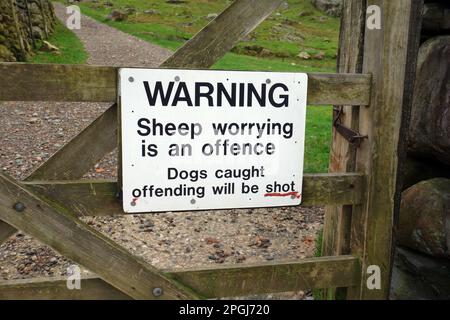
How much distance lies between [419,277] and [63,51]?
19.3 meters

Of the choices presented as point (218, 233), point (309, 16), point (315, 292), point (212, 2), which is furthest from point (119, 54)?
point (212, 2)

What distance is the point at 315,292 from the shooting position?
472 cm

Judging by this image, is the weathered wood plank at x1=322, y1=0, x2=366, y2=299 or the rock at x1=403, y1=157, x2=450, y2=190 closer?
the weathered wood plank at x1=322, y1=0, x2=366, y2=299

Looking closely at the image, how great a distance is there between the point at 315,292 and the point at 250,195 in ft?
6.71

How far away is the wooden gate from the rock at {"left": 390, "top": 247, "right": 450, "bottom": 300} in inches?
38.9

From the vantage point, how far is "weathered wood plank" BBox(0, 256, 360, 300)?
9.86ft

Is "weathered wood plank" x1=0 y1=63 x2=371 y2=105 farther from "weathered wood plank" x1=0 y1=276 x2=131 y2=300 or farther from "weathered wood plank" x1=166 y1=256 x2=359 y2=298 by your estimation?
"weathered wood plank" x1=166 y1=256 x2=359 y2=298

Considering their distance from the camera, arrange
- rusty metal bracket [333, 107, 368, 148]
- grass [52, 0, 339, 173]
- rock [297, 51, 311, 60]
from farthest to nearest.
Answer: rock [297, 51, 311, 60], grass [52, 0, 339, 173], rusty metal bracket [333, 107, 368, 148]

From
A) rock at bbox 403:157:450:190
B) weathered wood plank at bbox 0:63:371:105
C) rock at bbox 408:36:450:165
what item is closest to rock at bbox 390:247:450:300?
rock at bbox 403:157:450:190

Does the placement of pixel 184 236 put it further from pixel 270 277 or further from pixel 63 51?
pixel 63 51

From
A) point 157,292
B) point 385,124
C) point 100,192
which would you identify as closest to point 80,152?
point 100,192

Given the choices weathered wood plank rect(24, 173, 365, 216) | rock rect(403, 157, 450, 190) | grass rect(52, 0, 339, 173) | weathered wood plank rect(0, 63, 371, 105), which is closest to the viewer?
weathered wood plank rect(0, 63, 371, 105)

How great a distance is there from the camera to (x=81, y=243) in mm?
2885

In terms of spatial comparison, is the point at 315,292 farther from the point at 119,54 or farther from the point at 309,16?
the point at 309,16
